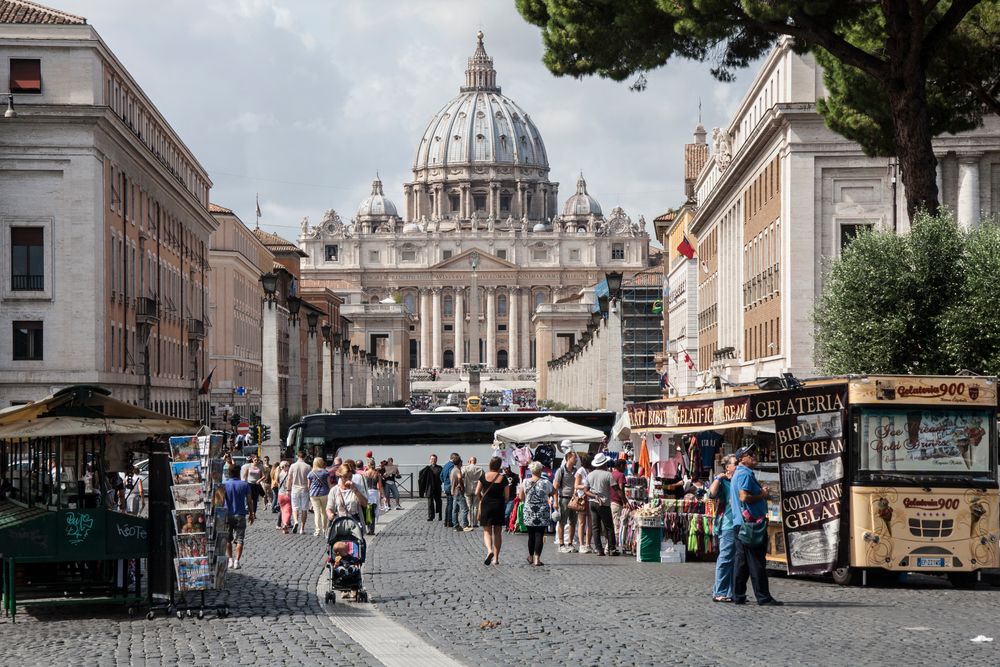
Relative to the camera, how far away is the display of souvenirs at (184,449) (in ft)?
49.4

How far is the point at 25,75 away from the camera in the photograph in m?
Answer: 43.0

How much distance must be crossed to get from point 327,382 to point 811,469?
40.5m

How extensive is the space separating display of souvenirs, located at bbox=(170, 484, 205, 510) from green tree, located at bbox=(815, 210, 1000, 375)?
14572mm

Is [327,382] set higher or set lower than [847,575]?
higher

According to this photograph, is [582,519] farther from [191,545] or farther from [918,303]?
[191,545]

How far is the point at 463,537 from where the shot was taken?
26.5m

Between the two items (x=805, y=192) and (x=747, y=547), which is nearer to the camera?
(x=747, y=547)

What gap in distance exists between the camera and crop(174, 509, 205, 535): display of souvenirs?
15125 mm

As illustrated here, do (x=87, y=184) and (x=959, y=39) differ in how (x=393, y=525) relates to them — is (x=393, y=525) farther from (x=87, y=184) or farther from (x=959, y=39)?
(x=87, y=184)

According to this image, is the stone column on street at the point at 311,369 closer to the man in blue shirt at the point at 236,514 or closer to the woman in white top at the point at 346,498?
the man in blue shirt at the point at 236,514

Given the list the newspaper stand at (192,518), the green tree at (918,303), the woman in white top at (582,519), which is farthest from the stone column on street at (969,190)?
the newspaper stand at (192,518)

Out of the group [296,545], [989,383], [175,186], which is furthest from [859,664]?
[175,186]

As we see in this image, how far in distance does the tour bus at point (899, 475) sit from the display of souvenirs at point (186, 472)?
6.52 metres

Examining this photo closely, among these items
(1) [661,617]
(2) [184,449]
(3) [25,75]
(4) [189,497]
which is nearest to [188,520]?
(4) [189,497]
